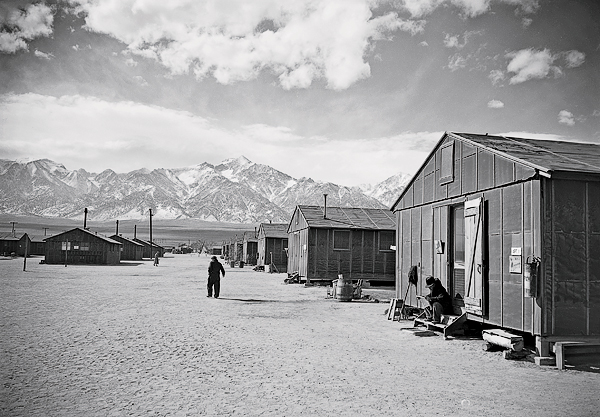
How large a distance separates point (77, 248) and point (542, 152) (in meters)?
51.7

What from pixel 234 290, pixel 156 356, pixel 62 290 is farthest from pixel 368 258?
pixel 156 356

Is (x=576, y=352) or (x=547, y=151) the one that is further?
(x=547, y=151)

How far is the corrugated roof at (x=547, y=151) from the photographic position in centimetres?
1134

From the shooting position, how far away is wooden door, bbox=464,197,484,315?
12961 millimetres

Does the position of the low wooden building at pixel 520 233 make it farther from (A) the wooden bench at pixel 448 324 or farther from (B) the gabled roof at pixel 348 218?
(B) the gabled roof at pixel 348 218

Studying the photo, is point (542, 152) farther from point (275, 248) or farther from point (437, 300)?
point (275, 248)

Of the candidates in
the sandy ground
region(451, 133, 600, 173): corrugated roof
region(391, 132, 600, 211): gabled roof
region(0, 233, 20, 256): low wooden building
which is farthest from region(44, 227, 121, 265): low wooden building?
region(451, 133, 600, 173): corrugated roof

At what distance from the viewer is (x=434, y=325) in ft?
46.1

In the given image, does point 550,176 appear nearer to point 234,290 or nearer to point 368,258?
point 234,290

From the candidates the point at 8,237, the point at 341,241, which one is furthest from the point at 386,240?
the point at 8,237

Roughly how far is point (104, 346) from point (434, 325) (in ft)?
28.0

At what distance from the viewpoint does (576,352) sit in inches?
406

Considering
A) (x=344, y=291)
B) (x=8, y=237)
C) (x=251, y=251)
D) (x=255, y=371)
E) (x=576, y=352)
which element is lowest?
(x=255, y=371)

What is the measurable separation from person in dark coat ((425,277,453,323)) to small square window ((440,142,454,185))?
3080mm
